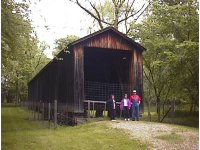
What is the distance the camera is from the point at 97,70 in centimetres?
2827

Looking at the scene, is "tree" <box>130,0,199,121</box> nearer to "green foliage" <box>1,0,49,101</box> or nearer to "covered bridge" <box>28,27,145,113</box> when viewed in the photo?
"covered bridge" <box>28,27,145,113</box>

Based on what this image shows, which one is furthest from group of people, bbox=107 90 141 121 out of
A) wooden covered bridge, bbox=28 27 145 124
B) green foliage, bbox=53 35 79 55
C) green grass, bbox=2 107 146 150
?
green foliage, bbox=53 35 79 55

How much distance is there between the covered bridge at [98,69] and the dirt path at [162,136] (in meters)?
4.96

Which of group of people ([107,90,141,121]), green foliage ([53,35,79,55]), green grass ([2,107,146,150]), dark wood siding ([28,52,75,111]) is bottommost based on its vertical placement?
green grass ([2,107,146,150])

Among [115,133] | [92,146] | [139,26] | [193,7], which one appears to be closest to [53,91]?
[139,26]

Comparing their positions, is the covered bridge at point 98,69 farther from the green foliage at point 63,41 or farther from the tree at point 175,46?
the green foliage at point 63,41

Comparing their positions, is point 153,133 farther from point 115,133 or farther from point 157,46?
point 157,46

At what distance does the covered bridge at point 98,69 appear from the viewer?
21.5 m

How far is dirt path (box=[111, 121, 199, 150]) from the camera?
12.8 metres

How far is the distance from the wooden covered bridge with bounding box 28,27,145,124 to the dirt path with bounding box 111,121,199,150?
487 centimetres

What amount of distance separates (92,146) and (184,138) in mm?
3790

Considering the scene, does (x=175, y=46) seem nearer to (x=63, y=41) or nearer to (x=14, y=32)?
(x=14, y=32)

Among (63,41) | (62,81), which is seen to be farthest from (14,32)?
(63,41)

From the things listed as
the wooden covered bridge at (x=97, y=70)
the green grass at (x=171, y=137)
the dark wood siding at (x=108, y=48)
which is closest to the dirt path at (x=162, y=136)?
the green grass at (x=171, y=137)
